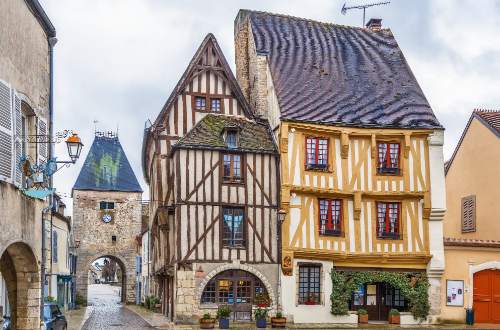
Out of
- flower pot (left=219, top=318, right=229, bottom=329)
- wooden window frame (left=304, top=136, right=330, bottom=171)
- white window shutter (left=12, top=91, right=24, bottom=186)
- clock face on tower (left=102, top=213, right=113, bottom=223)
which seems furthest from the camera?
clock face on tower (left=102, top=213, right=113, bottom=223)

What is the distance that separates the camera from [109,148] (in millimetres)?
45062

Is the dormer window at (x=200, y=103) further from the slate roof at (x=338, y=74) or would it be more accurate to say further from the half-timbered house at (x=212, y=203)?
the slate roof at (x=338, y=74)

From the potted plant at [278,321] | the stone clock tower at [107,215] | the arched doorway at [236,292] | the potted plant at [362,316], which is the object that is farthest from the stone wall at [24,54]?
the stone clock tower at [107,215]

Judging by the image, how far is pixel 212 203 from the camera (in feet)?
79.2

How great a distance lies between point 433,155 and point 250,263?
7.55 metres

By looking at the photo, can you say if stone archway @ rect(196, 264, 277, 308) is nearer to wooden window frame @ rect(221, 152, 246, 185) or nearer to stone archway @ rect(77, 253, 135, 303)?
wooden window frame @ rect(221, 152, 246, 185)

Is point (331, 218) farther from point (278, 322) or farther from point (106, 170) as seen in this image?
point (106, 170)

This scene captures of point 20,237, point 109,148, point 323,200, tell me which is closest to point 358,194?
point 323,200

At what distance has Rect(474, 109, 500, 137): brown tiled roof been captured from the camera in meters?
26.7

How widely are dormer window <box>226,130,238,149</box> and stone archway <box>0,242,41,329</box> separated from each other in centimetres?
1255

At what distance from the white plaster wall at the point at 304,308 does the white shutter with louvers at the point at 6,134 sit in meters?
14.5

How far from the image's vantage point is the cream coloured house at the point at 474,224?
24.6 m

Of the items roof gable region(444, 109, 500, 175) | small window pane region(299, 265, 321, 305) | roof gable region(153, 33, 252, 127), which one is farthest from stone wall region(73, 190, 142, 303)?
roof gable region(444, 109, 500, 175)

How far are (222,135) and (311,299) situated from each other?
21.0 feet
